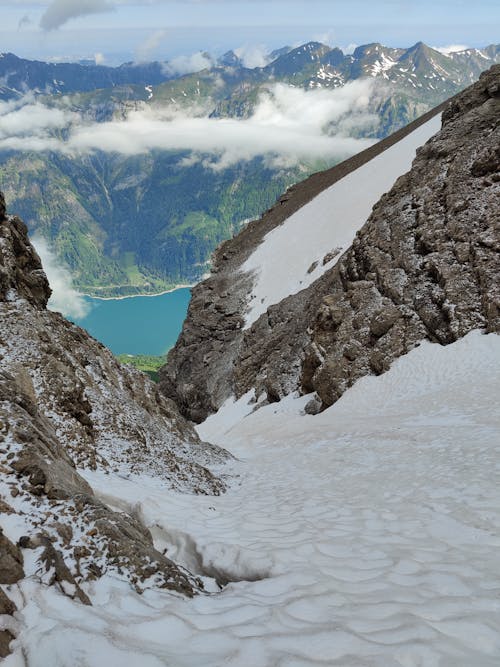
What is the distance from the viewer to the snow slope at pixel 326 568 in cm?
366

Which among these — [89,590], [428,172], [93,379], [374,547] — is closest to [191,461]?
[93,379]

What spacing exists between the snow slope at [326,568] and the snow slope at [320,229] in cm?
3164

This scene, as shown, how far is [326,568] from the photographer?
5820 millimetres

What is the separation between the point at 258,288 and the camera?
49.5m

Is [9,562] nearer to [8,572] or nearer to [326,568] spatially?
[8,572]

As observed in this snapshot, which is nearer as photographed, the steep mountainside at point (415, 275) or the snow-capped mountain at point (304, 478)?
the snow-capped mountain at point (304, 478)

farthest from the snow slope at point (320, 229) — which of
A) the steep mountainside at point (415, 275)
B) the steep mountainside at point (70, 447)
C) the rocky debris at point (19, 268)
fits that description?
the steep mountainside at point (70, 447)

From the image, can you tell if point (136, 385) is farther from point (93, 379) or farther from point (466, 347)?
point (466, 347)

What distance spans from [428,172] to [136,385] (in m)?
18.3

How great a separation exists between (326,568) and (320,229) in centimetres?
4747

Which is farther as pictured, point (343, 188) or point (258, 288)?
point (343, 188)

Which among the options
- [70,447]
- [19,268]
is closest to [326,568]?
[70,447]

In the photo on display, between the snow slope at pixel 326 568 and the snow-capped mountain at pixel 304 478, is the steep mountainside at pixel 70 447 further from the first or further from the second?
the snow slope at pixel 326 568

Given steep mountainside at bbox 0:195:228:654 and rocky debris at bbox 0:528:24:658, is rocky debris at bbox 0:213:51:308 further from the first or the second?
rocky debris at bbox 0:528:24:658
